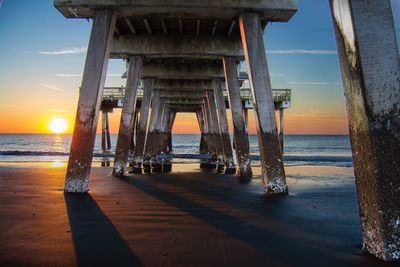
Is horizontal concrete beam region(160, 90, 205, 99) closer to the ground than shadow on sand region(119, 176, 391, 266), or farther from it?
farther from it

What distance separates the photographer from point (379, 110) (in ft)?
10.1

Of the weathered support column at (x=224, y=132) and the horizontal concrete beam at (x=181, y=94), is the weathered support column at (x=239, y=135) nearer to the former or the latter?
the weathered support column at (x=224, y=132)

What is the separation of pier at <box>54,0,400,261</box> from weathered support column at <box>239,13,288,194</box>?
0.07 feet

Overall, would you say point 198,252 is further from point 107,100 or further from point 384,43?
point 107,100

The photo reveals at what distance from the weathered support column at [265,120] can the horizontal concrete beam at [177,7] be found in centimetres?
86

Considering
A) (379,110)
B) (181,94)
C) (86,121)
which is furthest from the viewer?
(181,94)

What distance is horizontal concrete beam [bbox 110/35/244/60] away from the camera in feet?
39.3

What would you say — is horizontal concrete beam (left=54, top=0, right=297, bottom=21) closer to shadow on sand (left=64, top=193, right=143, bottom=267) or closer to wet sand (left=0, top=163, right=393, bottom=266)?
wet sand (left=0, top=163, right=393, bottom=266)

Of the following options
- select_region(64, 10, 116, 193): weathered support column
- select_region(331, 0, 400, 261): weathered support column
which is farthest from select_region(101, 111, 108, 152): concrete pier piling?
select_region(331, 0, 400, 261): weathered support column

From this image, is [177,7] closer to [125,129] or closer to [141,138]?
[125,129]

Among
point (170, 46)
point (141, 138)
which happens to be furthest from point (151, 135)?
point (170, 46)

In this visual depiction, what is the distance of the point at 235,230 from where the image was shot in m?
4.38

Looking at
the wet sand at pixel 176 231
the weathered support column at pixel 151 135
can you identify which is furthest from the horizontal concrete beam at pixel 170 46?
the weathered support column at pixel 151 135

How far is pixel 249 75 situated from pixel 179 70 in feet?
28.5
